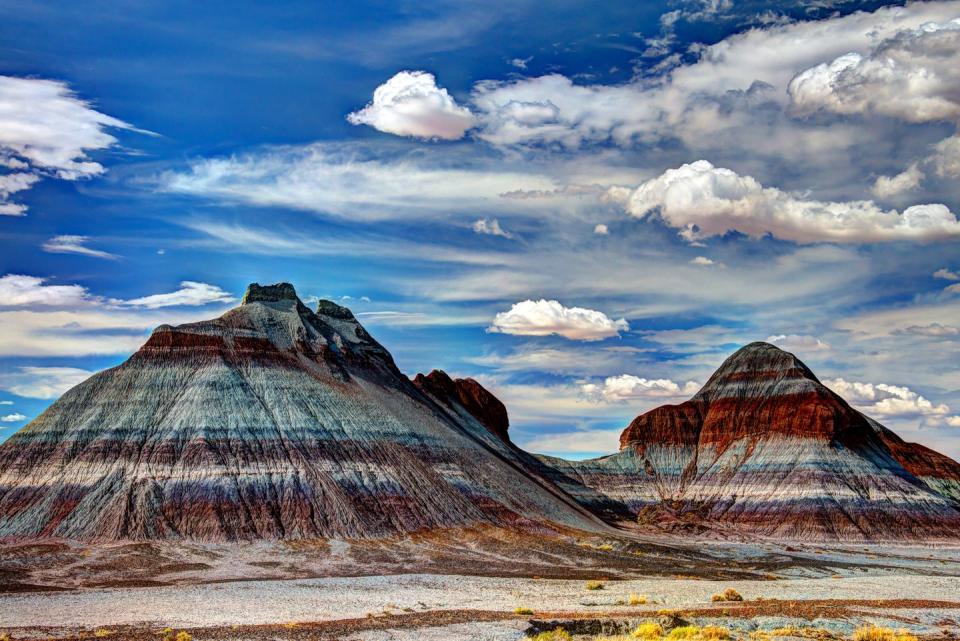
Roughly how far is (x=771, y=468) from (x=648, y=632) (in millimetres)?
118543

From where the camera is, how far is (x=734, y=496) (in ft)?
516

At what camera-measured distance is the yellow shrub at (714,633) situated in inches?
1734

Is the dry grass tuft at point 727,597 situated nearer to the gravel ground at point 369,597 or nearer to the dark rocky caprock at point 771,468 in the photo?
the gravel ground at point 369,597

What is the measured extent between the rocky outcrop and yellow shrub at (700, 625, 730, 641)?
112 metres

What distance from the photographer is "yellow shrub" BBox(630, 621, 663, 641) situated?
44.9 meters

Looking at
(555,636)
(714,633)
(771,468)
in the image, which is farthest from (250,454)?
(771,468)

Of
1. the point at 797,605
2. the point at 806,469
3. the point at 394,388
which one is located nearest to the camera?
the point at 797,605

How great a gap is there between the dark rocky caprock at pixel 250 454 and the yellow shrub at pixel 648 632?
57622 mm

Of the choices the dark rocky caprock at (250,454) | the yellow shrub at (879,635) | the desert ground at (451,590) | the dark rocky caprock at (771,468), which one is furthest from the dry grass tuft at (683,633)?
the dark rocky caprock at (771,468)

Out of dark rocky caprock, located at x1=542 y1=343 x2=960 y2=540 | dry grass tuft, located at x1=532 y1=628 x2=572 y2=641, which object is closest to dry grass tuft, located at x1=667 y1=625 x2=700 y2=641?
dry grass tuft, located at x1=532 y1=628 x2=572 y2=641

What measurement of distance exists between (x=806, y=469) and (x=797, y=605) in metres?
99.2

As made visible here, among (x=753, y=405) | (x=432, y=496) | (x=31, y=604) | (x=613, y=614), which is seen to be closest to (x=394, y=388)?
(x=432, y=496)

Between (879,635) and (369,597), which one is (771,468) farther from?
(879,635)

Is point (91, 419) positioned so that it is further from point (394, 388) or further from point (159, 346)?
point (394, 388)
